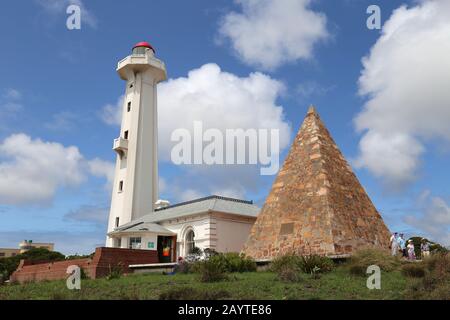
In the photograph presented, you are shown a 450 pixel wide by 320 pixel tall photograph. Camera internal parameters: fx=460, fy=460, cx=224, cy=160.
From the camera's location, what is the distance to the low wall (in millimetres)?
20469

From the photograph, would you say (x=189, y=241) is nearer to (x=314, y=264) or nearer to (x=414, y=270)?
(x=314, y=264)

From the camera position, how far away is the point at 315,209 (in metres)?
17.5

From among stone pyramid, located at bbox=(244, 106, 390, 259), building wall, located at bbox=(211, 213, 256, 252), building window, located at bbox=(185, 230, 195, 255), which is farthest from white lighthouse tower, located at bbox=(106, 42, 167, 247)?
stone pyramid, located at bbox=(244, 106, 390, 259)

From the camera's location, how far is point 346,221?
17266 mm

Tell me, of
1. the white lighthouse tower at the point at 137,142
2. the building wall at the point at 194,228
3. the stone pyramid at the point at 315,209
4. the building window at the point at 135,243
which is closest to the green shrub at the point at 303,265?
the stone pyramid at the point at 315,209

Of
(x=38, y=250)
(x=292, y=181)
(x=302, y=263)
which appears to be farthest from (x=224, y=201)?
(x=38, y=250)

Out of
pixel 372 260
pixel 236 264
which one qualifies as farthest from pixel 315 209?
pixel 236 264

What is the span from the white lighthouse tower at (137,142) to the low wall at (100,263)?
1059cm

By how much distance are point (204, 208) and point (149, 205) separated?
11.0 metres

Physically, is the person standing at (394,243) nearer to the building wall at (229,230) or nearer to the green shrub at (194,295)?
the green shrub at (194,295)

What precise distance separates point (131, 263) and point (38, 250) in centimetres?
3300

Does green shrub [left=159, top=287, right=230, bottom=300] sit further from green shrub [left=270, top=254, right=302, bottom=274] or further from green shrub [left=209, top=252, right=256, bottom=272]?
green shrub [left=209, top=252, right=256, bottom=272]

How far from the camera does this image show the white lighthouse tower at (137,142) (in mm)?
37031

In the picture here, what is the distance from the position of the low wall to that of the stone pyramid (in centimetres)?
653
